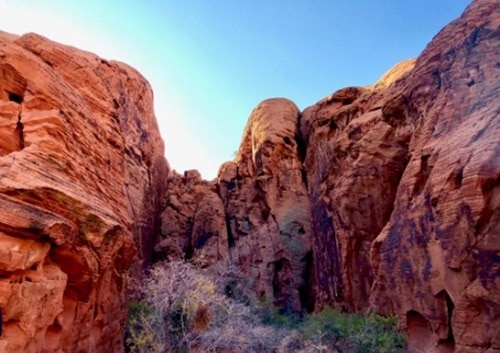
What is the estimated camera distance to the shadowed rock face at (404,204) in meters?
7.02

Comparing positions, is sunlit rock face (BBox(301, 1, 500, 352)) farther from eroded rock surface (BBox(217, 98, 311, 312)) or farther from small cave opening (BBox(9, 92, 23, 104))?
small cave opening (BBox(9, 92, 23, 104))

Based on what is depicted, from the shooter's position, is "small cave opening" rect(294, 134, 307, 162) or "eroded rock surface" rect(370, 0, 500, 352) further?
"small cave opening" rect(294, 134, 307, 162)

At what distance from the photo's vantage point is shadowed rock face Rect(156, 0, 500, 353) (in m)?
7.02

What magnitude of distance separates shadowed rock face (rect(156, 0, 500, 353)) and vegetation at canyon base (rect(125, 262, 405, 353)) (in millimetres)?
1108

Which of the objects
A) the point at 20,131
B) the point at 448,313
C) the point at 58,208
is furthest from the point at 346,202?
the point at 20,131

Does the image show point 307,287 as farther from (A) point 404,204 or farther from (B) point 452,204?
(B) point 452,204

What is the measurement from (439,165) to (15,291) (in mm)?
8328

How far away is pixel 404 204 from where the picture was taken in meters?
9.36

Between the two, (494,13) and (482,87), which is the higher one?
(494,13)

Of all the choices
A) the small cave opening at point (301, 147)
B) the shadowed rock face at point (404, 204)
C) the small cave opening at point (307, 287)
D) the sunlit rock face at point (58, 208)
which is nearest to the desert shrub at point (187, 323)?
the sunlit rock face at point (58, 208)

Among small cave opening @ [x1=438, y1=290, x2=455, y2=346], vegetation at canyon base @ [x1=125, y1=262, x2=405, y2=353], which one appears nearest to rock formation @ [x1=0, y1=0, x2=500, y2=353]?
small cave opening @ [x1=438, y1=290, x2=455, y2=346]

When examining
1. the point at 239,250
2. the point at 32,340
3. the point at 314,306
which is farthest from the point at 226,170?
the point at 32,340

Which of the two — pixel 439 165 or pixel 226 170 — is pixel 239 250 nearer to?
pixel 226 170

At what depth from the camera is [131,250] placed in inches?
355
